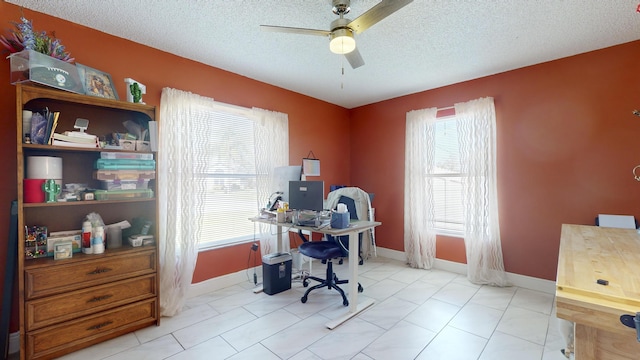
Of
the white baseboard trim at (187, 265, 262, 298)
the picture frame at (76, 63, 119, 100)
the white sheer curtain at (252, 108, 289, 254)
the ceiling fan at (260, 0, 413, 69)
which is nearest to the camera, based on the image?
the ceiling fan at (260, 0, 413, 69)

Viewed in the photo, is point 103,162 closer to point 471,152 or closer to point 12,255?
point 12,255

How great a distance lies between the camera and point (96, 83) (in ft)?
7.06

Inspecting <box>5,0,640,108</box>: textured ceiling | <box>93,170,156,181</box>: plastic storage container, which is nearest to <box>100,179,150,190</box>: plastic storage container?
<box>93,170,156,181</box>: plastic storage container

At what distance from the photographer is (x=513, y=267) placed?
10.5ft

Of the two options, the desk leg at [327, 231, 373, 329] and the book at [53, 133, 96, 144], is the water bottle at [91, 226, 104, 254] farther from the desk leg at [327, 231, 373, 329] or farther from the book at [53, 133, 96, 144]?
the desk leg at [327, 231, 373, 329]

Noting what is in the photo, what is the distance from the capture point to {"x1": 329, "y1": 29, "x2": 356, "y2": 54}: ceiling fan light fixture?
6.13ft

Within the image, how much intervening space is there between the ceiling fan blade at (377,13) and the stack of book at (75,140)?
217cm

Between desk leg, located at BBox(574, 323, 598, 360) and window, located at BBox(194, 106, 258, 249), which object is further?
window, located at BBox(194, 106, 258, 249)

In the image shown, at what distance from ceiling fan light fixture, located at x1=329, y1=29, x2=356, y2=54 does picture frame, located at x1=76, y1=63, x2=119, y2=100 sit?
1924mm

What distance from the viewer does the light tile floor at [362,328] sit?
196 cm

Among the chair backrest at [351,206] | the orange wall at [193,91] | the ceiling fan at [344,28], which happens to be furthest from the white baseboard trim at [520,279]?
the ceiling fan at [344,28]

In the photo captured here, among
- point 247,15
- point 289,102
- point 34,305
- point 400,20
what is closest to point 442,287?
point 400,20

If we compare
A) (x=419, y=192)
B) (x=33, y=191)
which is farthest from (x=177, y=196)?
(x=419, y=192)

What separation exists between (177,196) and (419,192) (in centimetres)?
321
